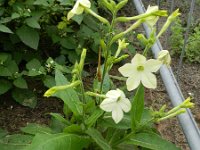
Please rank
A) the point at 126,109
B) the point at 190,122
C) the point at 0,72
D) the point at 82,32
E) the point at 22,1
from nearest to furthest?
the point at 126,109 → the point at 190,122 → the point at 0,72 → the point at 22,1 → the point at 82,32

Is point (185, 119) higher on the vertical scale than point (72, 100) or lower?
lower

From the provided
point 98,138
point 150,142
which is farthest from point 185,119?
point 98,138

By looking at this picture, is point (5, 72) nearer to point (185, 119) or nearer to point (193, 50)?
point (185, 119)

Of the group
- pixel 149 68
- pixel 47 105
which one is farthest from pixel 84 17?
pixel 149 68

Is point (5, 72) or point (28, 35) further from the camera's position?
point (28, 35)

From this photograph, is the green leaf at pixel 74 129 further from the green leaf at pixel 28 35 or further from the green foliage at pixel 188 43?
the green foliage at pixel 188 43

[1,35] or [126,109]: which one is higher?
[1,35]

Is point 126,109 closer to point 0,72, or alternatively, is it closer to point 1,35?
point 0,72
